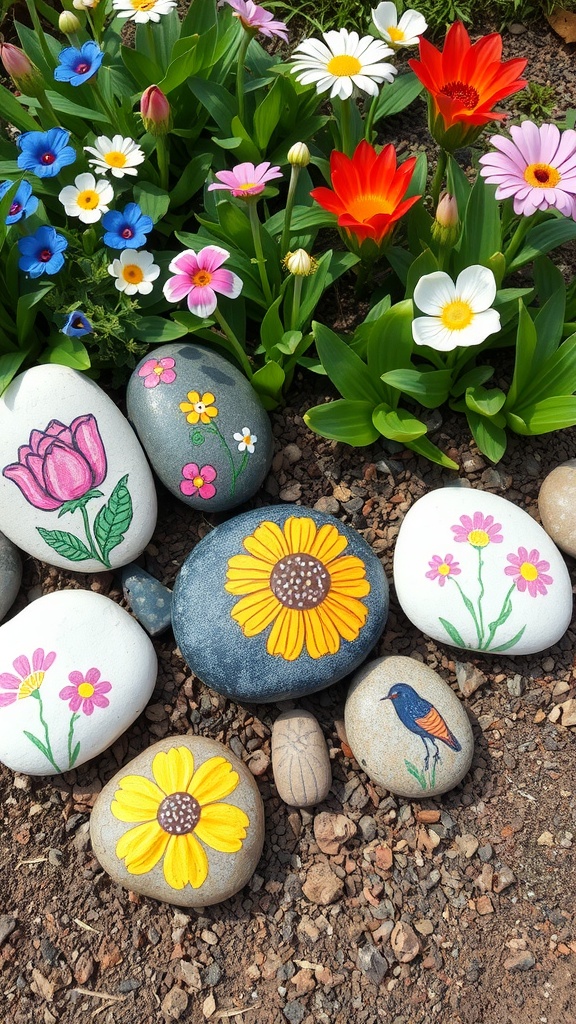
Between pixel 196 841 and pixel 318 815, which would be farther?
pixel 318 815

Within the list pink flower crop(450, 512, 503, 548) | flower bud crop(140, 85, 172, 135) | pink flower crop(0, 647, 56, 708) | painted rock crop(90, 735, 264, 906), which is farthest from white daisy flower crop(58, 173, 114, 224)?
painted rock crop(90, 735, 264, 906)

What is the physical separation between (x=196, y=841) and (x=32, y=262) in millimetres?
1399

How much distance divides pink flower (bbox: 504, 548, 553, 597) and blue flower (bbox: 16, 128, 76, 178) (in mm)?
1450

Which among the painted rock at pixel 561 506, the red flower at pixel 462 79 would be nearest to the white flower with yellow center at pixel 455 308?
the red flower at pixel 462 79

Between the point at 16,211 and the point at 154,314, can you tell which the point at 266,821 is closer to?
the point at 154,314

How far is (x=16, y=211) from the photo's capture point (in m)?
1.83

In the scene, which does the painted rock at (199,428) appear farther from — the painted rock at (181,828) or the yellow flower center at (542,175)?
the yellow flower center at (542,175)

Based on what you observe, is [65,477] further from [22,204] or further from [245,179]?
[245,179]

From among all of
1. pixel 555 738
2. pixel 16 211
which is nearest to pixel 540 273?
pixel 555 738

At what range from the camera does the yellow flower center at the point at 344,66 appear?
6.22ft

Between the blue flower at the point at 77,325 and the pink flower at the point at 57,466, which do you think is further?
the pink flower at the point at 57,466

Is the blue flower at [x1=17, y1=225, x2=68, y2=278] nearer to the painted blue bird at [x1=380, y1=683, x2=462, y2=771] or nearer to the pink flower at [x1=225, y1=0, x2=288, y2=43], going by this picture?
the pink flower at [x1=225, y1=0, x2=288, y2=43]

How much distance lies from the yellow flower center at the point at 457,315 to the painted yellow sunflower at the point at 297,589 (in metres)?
0.58

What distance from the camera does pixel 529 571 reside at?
6.09ft
